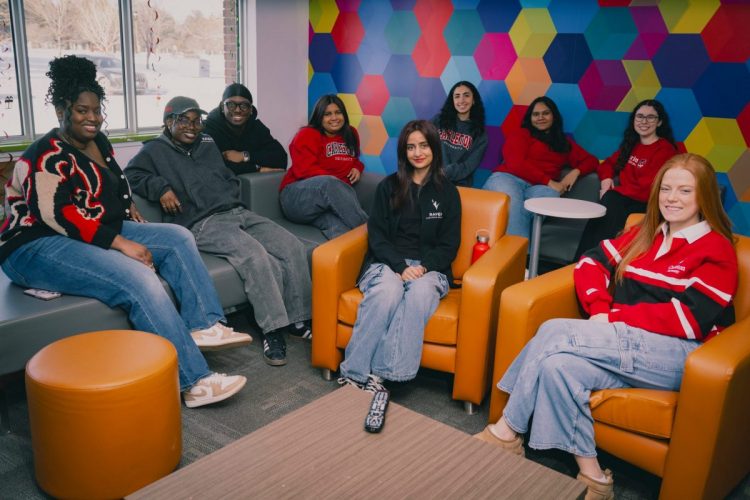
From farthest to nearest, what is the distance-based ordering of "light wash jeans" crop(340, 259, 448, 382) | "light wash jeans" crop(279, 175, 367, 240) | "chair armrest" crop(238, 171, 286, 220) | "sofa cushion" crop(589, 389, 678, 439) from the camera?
"chair armrest" crop(238, 171, 286, 220) < "light wash jeans" crop(279, 175, 367, 240) < "light wash jeans" crop(340, 259, 448, 382) < "sofa cushion" crop(589, 389, 678, 439)

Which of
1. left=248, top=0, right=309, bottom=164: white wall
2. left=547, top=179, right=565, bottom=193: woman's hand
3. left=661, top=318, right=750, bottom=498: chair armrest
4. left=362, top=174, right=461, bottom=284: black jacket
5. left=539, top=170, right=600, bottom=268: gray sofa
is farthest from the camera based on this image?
left=248, top=0, right=309, bottom=164: white wall

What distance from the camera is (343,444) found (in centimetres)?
169

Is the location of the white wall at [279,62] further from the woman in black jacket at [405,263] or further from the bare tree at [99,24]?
the woman in black jacket at [405,263]

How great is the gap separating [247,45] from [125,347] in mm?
3873

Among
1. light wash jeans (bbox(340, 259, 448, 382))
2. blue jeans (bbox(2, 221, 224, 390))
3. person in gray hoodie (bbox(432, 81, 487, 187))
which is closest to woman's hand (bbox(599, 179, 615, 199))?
person in gray hoodie (bbox(432, 81, 487, 187))

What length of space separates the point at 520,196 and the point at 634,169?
0.71m

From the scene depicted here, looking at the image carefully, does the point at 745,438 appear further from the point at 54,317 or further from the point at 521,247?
the point at 54,317

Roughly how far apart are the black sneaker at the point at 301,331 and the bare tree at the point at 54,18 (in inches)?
101

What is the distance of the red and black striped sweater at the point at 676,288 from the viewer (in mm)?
2072

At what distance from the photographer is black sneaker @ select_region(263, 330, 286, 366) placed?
301 centimetres

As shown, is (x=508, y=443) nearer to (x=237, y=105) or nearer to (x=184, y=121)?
(x=184, y=121)

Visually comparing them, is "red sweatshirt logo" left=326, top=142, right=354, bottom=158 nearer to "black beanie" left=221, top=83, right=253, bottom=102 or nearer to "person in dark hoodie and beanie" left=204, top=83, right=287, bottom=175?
"person in dark hoodie and beanie" left=204, top=83, right=287, bottom=175

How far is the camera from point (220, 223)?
3.24 meters

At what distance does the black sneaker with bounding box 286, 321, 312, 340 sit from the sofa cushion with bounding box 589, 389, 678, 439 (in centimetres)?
161
